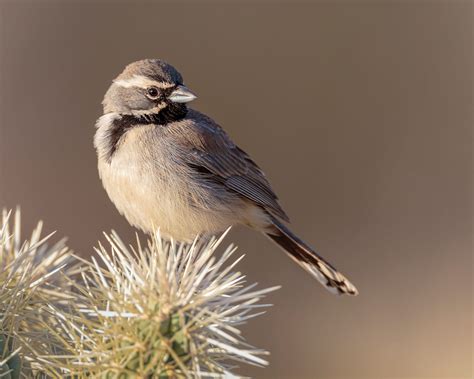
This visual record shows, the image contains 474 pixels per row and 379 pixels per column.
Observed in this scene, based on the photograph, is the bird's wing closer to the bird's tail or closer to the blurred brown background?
the bird's tail

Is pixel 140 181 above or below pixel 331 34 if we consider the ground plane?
below

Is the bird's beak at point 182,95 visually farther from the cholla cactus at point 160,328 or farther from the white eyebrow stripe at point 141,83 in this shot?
the cholla cactus at point 160,328

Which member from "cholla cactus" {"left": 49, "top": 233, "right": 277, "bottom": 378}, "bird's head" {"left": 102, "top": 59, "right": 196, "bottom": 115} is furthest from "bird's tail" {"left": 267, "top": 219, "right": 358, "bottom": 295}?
"cholla cactus" {"left": 49, "top": 233, "right": 277, "bottom": 378}

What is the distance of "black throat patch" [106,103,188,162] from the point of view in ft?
15.8

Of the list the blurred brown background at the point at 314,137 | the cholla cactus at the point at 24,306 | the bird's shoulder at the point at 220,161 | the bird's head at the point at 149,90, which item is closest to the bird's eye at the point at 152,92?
the bird's head at the point at 149,90

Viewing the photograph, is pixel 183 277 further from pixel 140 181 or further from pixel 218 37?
pixel 218 37

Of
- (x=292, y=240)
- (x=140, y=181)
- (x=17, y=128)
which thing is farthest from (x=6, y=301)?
(x=17, y=128)

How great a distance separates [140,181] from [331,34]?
871 centimetres

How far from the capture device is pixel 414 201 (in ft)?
40.3

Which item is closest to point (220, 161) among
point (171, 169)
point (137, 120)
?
point (171, 169)

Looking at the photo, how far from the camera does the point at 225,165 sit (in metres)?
5.40

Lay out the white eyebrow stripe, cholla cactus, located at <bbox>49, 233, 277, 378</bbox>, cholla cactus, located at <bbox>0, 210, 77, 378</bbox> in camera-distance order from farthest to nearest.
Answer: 1. the white eyebrow stripe
2. cholla cactus, located at <bbox>0, 210, 77, 378</bbox>
3. cholla cactus, located at <bbox>49, 233, 277, 378</bbox>

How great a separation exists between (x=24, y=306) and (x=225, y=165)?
9.12 feet

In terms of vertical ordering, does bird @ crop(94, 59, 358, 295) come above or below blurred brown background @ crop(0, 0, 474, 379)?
below
